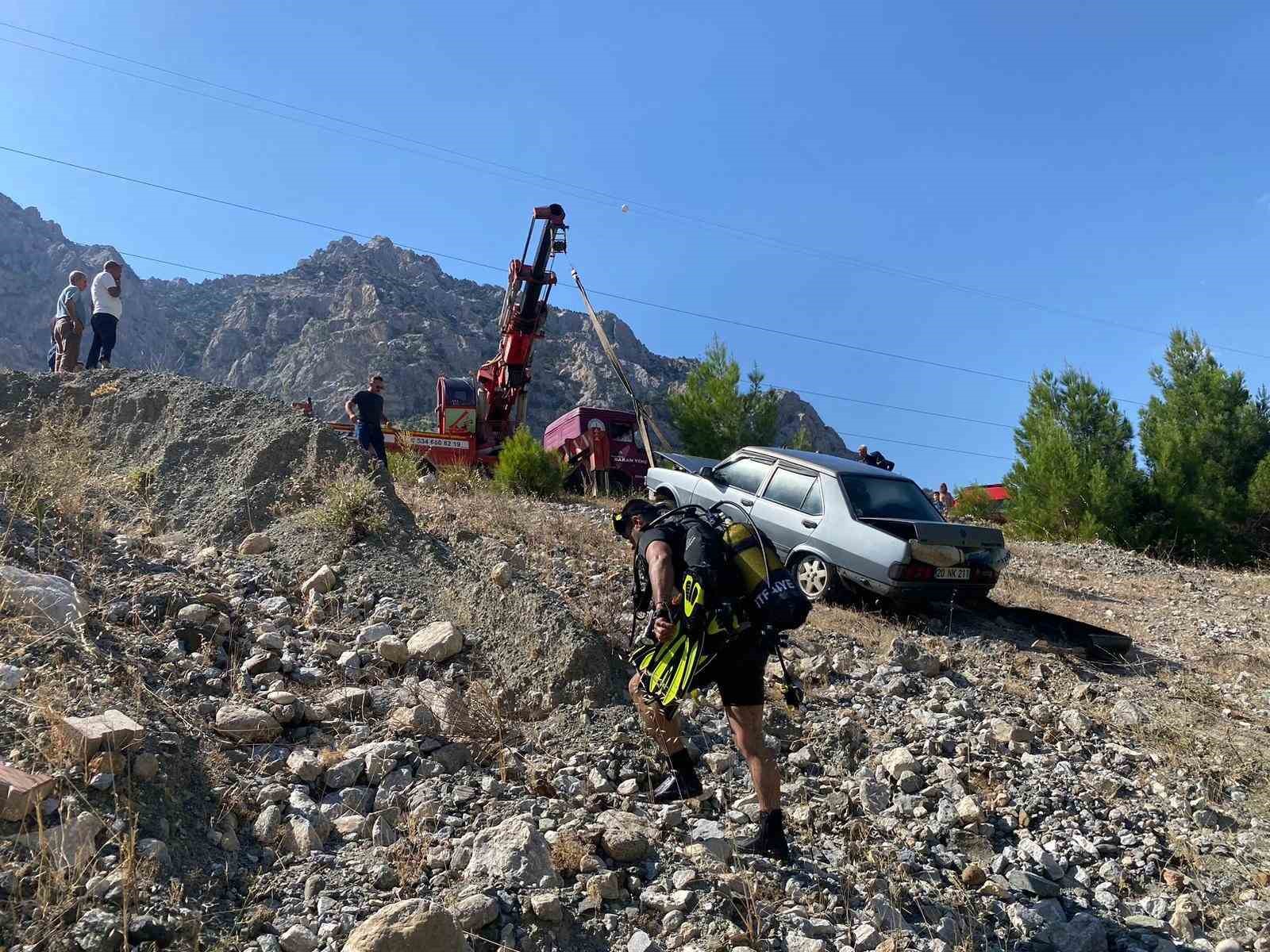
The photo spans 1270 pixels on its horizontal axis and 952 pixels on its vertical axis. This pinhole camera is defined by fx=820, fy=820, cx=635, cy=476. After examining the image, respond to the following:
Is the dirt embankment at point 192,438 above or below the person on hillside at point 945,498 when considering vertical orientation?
below

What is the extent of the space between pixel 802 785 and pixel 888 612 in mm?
3797

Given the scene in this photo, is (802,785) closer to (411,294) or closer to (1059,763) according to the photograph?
(1059,763)

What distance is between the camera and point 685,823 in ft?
11.9

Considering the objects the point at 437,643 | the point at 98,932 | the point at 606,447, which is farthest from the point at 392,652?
the point at 606,447

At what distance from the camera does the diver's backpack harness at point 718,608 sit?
3373 millimetres

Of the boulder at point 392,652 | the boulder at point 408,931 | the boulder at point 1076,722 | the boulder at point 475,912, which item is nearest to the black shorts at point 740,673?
the boulder at point 475,912

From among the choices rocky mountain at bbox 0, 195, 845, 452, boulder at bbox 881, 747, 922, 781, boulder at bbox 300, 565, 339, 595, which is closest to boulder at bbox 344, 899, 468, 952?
boulder at bbox 881, 747, 922, 781

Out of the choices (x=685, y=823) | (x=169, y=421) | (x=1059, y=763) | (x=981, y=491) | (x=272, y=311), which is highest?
(x=272, y=311)

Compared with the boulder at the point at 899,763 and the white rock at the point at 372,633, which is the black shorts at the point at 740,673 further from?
the white rock at the point at 372,633

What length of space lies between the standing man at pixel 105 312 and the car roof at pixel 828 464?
7.35 metres

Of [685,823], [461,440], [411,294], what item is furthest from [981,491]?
[411,294]

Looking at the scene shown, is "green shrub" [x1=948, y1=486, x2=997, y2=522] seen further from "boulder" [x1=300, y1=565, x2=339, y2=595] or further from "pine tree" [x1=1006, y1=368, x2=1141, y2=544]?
"boulder" [x1=300, y1=565, x2=339, y2=595]

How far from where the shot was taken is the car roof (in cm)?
817

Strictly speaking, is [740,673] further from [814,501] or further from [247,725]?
[814,501]
